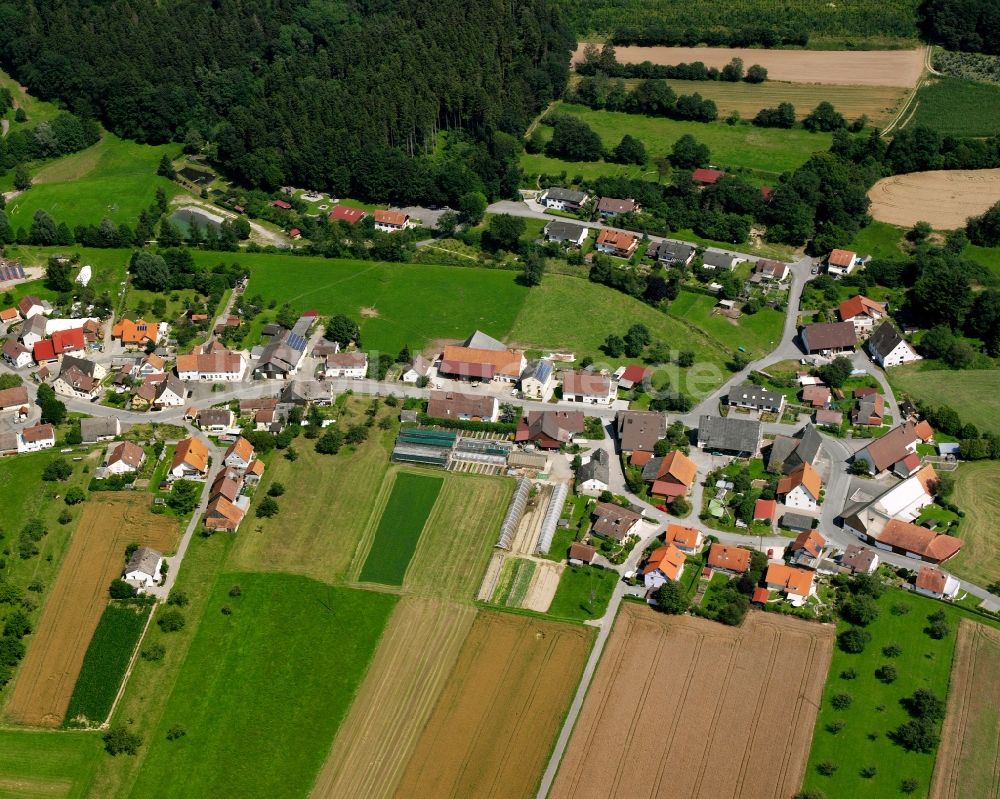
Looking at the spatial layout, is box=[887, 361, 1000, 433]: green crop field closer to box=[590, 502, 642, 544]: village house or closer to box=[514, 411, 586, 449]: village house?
box=[514, 411, 586, 449]: village house

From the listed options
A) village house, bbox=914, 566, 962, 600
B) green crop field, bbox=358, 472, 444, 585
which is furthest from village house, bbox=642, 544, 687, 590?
green crop field, bbox=358, 472, 444, 585

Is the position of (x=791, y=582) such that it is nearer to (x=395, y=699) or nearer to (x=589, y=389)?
(x=589, y=389)

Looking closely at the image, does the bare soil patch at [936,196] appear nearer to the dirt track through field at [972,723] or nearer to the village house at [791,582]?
the village house at [791,582]

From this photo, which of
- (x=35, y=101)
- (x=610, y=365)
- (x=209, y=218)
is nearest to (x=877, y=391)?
(x=610, y=365)

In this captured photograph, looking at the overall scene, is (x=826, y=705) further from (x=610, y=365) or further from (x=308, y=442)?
(x=308, y=442)

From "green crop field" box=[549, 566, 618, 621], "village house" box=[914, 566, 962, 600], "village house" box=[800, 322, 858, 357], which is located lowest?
"green crop field" box=[549, 566, 618, 621]

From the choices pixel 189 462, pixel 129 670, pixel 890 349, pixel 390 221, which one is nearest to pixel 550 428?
pixel 189 462
